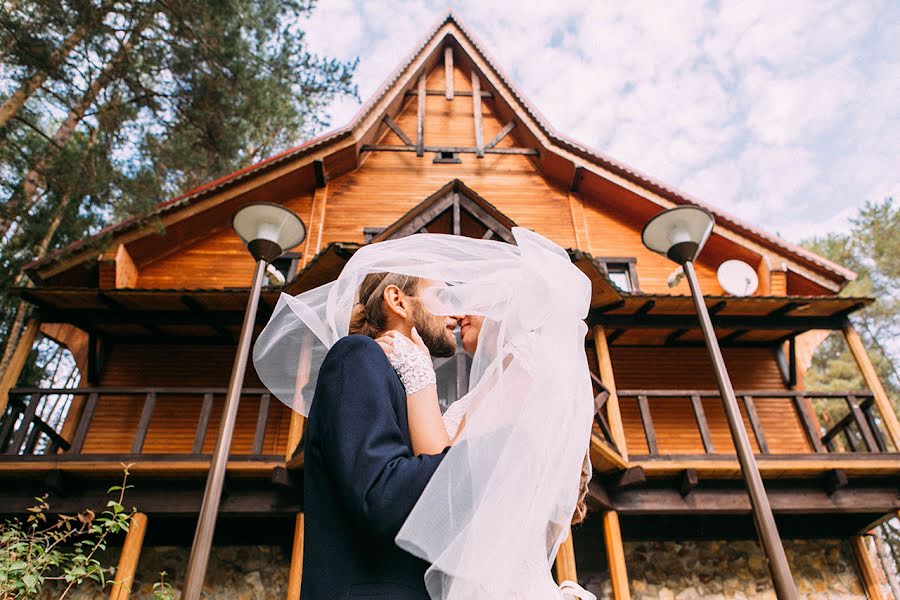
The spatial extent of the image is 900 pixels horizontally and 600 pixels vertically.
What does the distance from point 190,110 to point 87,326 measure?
493 cm

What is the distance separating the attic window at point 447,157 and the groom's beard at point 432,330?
40.7ft

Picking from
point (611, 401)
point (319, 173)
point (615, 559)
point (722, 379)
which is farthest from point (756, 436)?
point (319, 173)

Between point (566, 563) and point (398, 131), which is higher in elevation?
point (398, 131)

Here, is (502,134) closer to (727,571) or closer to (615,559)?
(615,559)

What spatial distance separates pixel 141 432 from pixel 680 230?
24.7 feet

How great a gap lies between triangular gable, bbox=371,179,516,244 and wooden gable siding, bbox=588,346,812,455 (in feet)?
11.2

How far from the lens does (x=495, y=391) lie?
5.45 feet

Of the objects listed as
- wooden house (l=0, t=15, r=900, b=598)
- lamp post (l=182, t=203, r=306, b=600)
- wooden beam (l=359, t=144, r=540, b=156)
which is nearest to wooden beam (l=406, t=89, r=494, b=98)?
wooden house (l=0, t=15, r=900, b=598)

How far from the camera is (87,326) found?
10.3 metres

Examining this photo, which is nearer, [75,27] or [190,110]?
[75,27]

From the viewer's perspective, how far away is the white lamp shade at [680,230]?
20.5 feet

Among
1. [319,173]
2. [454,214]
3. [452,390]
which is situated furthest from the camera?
[319,173]

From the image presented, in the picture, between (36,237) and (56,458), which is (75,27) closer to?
(36,237)

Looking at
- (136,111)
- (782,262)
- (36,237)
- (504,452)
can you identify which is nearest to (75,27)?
(136,111)
